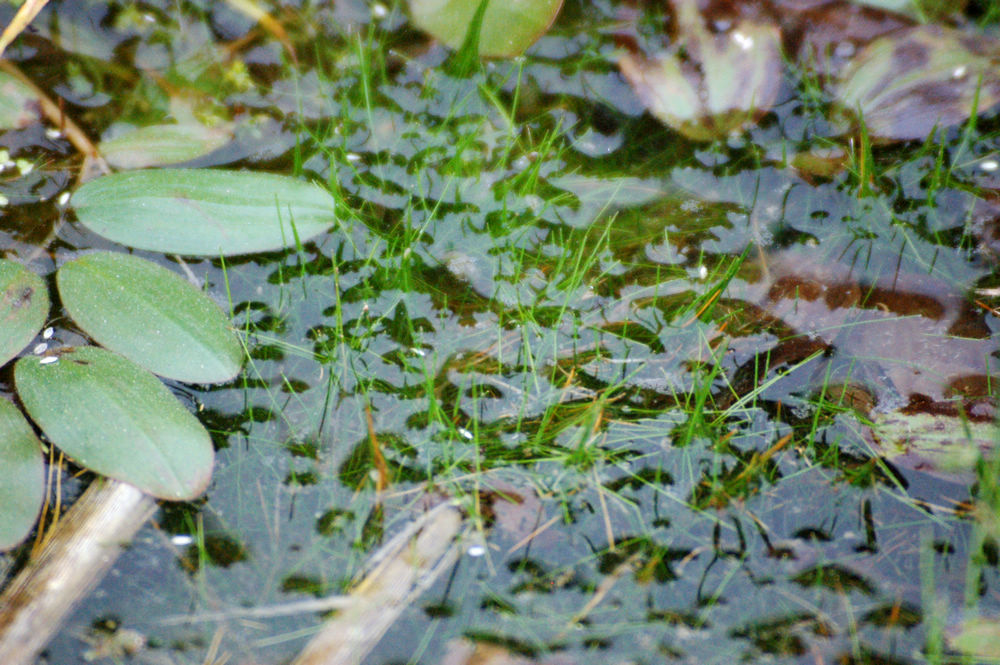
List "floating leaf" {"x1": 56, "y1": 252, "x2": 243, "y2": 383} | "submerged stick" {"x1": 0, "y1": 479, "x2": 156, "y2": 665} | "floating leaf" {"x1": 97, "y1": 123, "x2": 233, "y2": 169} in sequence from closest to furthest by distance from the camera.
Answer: "submerged stick" {"x1": 0, "y1": 479, "x2": 156, "y2": 665}, "floating leaf" {"x1": 56, "y1": 252, "x2": 243, "y2": 383}, "floating leaf" {"x1": 97, "y1": 123, "x2": 233, "y2": 169}

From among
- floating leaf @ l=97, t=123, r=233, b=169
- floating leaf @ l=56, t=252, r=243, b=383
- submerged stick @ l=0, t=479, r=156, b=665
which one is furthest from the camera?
floating leaf @ l=97, t=123, r=233, b=169

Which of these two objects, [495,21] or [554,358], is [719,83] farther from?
[554,358]

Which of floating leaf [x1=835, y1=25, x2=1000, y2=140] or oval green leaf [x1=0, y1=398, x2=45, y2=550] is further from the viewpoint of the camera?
floating leaf [x1=835, y1=25, x2=1000, y2=140]

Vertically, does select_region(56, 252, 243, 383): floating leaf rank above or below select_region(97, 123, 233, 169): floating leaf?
below

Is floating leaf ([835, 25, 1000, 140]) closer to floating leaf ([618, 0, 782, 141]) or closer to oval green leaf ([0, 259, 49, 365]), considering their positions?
floating leaf ([618, 0, 782, 141])

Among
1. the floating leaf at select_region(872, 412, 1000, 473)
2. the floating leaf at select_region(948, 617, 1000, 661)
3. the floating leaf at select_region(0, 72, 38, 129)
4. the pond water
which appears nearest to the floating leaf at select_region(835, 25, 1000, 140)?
the pond water

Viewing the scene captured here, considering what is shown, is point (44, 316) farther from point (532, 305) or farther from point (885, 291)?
point (885, 291)

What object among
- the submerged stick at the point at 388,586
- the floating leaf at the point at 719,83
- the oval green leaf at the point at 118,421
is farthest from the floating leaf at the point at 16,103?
the floating leaf at the point at 719,83
